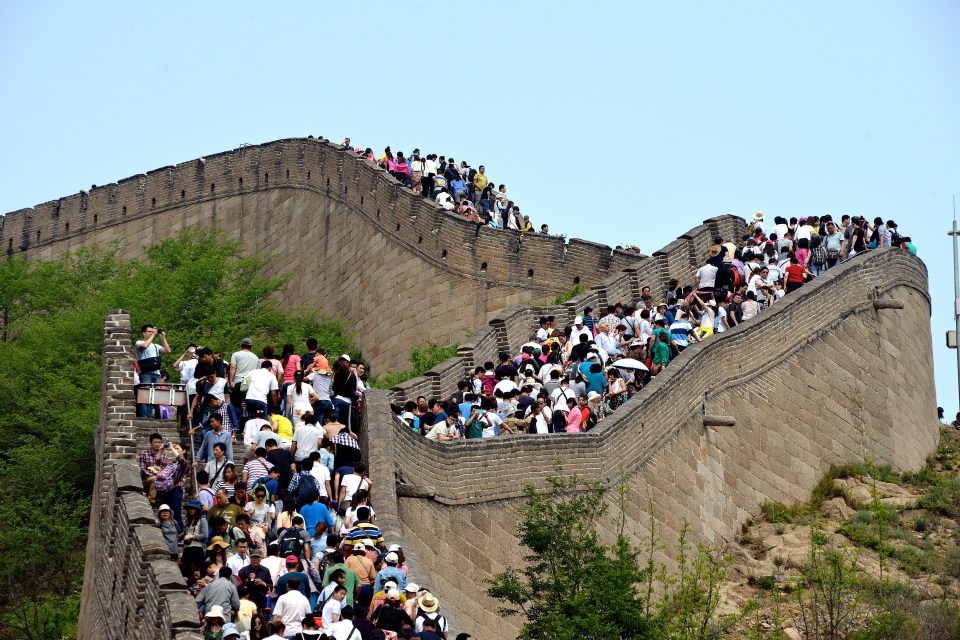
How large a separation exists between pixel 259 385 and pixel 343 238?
24568mm

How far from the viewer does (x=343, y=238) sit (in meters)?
47.5

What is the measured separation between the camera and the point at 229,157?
176ft

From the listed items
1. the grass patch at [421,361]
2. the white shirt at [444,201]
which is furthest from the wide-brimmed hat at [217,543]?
the white shirt at [444,201]

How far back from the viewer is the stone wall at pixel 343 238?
4050 centimetres

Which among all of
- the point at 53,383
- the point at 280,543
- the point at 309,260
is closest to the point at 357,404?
the point at 280,543

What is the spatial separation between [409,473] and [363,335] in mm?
21462

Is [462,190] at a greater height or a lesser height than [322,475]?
greater

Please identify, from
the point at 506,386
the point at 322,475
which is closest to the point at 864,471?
the point at 506,386

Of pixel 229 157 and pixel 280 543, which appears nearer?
pixel 280 543

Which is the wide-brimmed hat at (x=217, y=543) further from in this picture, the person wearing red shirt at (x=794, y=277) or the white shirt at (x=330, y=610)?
the person wearing red shirt at (x=794, y=277)

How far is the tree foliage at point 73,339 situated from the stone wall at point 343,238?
3.21 feet

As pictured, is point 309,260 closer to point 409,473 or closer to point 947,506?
point 947,506

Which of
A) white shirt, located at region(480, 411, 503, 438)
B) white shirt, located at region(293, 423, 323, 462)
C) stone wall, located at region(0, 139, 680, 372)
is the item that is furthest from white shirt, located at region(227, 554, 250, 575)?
stone wall, located at region(0, 139, 680, 372)

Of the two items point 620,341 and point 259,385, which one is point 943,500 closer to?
point 620,341
